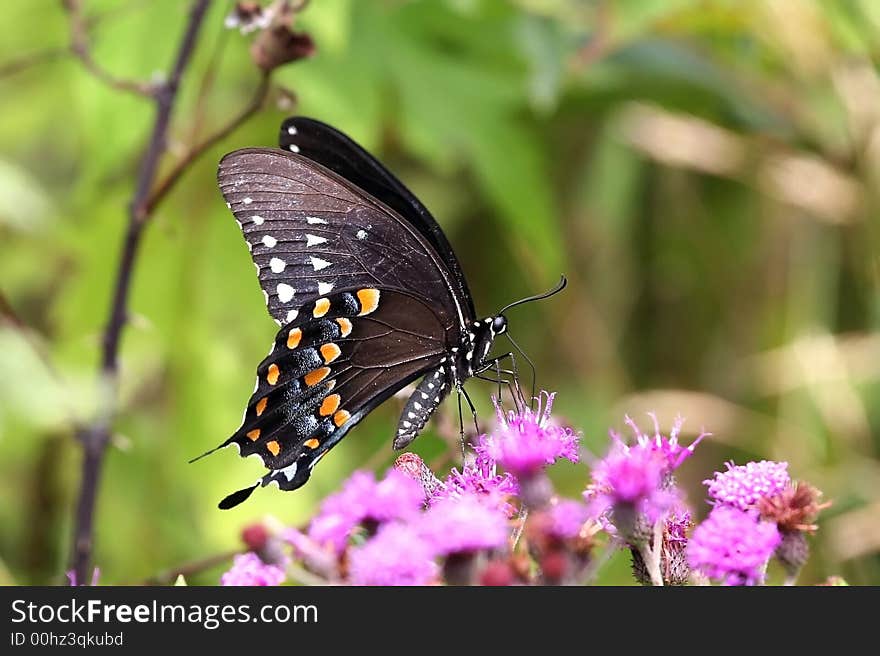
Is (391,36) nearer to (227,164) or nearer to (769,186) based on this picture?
(227,164)

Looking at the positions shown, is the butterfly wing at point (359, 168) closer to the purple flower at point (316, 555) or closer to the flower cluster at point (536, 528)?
the flower cluster at point (536, 528)

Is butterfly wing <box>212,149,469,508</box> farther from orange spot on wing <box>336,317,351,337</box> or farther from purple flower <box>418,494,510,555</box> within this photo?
purple flower <box>418,494,510,555</box>

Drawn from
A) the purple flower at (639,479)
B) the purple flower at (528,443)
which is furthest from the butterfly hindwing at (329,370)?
the purple flower at (639,479)

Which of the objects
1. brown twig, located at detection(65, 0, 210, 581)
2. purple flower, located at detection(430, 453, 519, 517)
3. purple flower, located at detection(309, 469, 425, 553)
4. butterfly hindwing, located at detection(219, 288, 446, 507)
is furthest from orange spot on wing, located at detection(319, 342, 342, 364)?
purple flower, located at detection(309, 469, 425, 553)

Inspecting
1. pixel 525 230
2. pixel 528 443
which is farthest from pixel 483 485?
pixel 525 230

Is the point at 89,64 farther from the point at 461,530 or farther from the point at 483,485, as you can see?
the point at 461,530

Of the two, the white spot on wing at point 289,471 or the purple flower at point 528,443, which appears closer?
the purple flower at point 528,443

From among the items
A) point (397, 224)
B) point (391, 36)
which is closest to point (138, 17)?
point (391, 36)
